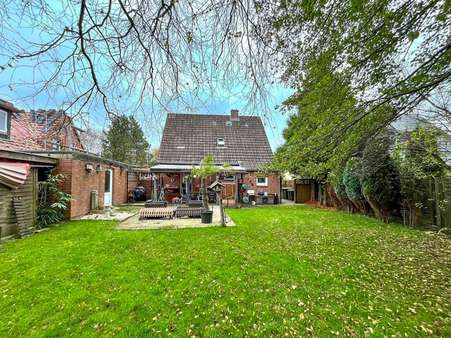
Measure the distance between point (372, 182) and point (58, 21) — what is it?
35.5 ft

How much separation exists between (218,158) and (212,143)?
5.58 feet

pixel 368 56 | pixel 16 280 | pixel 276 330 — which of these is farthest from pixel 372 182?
pixel 16 280

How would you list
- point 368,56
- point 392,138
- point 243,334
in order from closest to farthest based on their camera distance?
point 243,334
point 368,56
point 392,138

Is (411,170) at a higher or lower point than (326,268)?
higher

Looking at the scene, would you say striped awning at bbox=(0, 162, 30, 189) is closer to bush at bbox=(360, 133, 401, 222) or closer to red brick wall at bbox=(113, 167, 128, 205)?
red brick wall at bbox=(113, 167, 128, 205)

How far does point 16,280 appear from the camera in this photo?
159 inches

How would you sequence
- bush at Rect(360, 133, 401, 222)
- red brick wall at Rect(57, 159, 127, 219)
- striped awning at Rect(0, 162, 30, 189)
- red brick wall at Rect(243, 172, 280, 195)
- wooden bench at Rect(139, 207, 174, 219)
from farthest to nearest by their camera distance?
red brick wall at Rect(243, 172, 280, 195)
wooden bench at Rect(139, 207, 174, 219)
red brick wall at Rect(57, 159, 127, 219)
bush at Rect(360, 133, 401, 222)
striped awning at Rect(0, 162, 30, 189)

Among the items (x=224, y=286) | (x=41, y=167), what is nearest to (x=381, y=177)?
(x=224, y=286)

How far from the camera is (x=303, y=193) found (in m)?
18.8

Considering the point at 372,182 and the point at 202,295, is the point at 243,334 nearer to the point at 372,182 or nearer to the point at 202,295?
the point at 202,295

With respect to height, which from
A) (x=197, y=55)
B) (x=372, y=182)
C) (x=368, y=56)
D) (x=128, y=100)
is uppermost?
(x=368, y=56)

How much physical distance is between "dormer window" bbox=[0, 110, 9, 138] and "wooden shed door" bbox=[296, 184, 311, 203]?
18899mm


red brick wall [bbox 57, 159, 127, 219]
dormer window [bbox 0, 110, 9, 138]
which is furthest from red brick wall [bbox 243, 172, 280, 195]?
dormer window [bbox 0, 110, 9, 138]

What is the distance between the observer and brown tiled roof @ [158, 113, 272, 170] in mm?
18016
